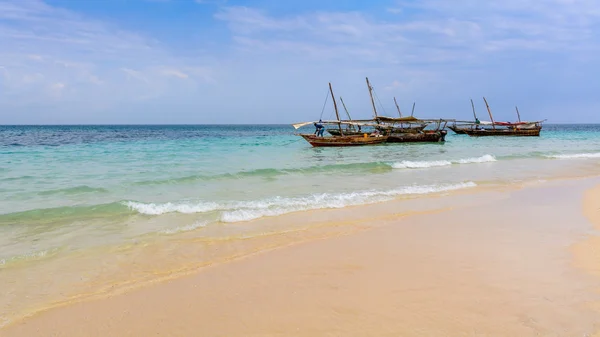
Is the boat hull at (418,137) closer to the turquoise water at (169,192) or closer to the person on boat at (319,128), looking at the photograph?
the person on boat at (319,128)

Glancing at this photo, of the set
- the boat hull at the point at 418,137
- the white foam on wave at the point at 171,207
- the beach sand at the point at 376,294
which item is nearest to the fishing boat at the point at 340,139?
the boat hull at the point at 418,137

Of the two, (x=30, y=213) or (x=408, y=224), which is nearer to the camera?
(x=408, y=224)

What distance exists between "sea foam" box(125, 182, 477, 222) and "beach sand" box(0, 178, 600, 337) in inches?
96.7

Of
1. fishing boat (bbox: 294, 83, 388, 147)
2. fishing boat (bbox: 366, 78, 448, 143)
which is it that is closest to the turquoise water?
fishing boat (bbox: 294, 83, 388, 147)

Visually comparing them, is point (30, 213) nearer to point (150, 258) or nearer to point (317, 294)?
point (150, 258)

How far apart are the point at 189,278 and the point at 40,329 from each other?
1.66 m

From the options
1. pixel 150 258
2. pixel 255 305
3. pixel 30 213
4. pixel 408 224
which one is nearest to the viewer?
pixel 255 305

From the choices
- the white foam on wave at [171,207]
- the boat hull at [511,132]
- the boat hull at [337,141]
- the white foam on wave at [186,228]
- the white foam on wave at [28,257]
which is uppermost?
the boat hull at [511,132]

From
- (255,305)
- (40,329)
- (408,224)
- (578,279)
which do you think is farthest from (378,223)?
(40,329)

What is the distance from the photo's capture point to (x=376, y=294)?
181 inches

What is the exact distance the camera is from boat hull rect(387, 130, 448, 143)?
40125 millimetres

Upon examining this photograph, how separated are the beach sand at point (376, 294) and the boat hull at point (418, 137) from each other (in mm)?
33542

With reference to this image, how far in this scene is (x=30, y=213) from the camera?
9062 mm

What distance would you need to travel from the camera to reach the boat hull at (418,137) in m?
40.1
